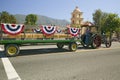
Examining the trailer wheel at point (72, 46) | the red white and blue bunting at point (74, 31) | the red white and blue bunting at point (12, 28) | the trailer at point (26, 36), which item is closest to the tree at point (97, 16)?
the red white and blue bunting at point (74, 31)

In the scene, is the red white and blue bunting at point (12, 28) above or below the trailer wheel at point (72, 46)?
above

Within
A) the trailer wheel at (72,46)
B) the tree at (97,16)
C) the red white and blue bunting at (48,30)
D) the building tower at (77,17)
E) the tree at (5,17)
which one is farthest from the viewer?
the tree at (97,16)

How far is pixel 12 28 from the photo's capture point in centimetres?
1191

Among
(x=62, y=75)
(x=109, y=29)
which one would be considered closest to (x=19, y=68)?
(x=62, y=75)

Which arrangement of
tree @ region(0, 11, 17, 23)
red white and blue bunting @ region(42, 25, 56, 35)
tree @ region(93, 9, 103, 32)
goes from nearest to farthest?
red white and blue bunting @ region(42, 25, 56, 35) < tree @ region(0, 11, 17, 23) < tree @ region(93, 9, 103, 32)

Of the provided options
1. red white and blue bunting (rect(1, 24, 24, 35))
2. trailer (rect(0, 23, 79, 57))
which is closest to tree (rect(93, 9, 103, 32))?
trailer (rect(0, 23, 79, 57))

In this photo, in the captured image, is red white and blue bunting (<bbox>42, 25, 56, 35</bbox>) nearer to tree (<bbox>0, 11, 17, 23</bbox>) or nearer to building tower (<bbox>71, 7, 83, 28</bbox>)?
tree (<bbox>0, 11, 17, 23</bbox>)

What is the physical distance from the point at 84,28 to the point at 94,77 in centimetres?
1148

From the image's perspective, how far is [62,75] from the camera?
746cm

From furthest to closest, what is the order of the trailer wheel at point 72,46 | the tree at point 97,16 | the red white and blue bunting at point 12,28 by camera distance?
the tree at point 97,16, the trailer wheel at point 72,46, the red white and blue bunting at point 12,28

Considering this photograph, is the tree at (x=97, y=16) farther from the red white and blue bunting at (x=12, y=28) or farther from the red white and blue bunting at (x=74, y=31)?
the red white and blue bunting at (x=12, y=28)

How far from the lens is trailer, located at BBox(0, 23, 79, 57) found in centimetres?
1166

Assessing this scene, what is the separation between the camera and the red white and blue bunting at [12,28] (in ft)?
38.1

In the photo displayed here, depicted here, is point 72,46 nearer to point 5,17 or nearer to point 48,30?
point 48,30
